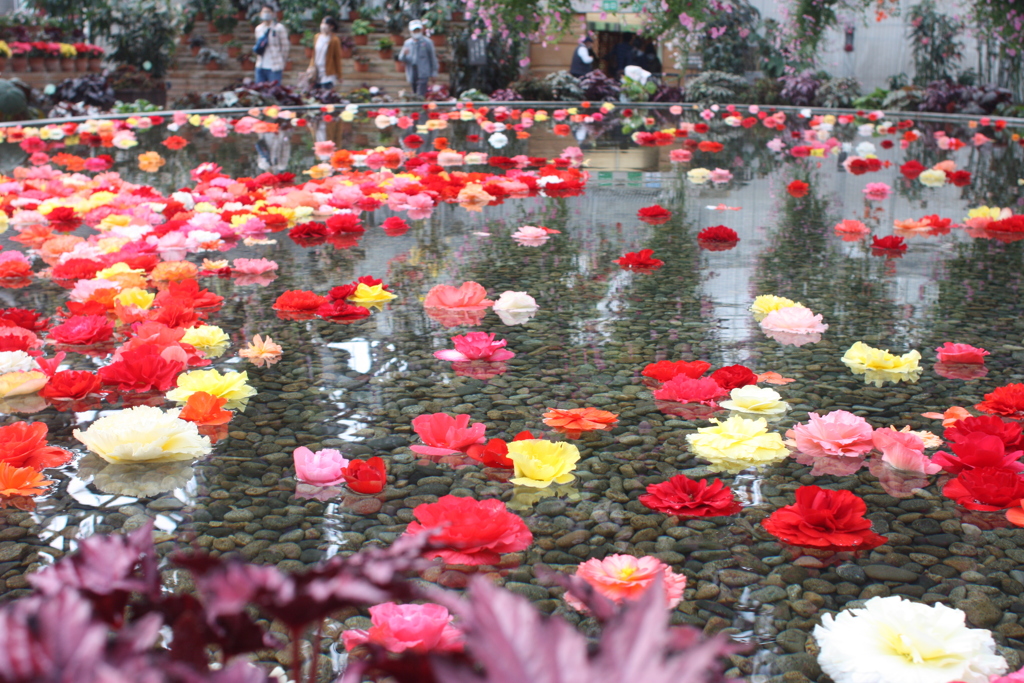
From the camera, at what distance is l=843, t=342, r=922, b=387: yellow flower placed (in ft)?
7.67

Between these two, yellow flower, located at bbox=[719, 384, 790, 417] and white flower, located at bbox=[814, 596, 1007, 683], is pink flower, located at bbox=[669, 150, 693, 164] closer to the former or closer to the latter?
yellow flower, located at bbox=[719, 384, 790, 417]

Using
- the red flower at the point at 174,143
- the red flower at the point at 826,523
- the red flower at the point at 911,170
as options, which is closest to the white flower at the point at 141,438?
the red flower at the point at 826,523

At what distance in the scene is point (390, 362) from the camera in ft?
8.14

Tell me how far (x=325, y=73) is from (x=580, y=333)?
41.9 feet

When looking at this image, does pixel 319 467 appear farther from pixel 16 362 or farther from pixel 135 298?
pixel 135 298

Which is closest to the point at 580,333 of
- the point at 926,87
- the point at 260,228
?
the point at 260,228

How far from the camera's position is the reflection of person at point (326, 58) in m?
14.1

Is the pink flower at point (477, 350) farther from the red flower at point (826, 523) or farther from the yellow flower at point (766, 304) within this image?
the red flower at point (826, 523)

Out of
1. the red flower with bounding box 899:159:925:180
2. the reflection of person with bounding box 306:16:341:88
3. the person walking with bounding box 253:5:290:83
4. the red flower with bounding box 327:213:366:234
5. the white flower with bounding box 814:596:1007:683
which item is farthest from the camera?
the reflection of person with bounding box 306:16:341:88

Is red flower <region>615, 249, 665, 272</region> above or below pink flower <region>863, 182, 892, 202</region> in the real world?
below

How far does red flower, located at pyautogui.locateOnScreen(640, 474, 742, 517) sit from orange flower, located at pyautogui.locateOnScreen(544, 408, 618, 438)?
34cm

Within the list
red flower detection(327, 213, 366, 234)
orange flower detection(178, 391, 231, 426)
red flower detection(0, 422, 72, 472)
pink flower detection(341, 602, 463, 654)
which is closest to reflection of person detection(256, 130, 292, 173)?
red flower detection(327, 213, 366, 234)

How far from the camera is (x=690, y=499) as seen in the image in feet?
5.25

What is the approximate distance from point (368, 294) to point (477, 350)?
0.68 m
